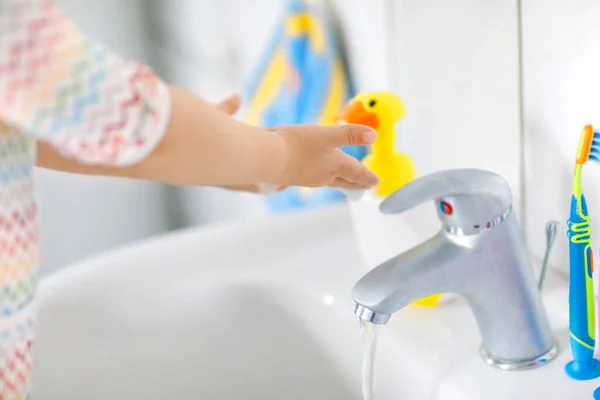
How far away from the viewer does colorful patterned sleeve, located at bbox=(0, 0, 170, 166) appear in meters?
0.34

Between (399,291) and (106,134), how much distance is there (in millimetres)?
210

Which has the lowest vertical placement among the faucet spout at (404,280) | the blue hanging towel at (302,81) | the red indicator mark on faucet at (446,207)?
the blue hanging towel at (302,81)

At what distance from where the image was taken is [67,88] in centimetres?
34

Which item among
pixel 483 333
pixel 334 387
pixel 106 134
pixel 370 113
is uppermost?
pixel 106 134

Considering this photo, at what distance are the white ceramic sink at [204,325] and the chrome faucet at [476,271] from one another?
10cm

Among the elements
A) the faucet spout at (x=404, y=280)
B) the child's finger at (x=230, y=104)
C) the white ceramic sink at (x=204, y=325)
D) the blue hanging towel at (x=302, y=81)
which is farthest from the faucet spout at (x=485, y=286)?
Result: the blue hanging towel at (x=302, y=81)

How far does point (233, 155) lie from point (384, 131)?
24cm

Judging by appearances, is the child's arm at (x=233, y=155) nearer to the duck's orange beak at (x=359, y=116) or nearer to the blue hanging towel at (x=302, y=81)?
the duck's orange beak at (x=359, y=116)

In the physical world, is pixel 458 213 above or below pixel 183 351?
above

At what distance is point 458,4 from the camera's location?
0.64m

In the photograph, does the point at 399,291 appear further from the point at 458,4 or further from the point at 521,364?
the point at 458,4

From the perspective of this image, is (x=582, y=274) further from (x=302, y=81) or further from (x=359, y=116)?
(x=302, y=81)

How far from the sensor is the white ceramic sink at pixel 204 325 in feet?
2.18

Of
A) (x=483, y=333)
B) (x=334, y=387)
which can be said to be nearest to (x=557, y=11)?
(x=483, y=333)
